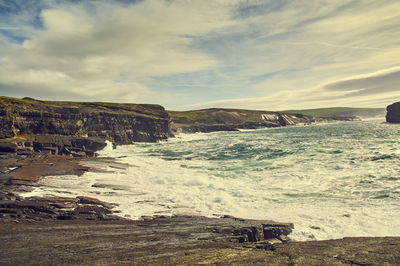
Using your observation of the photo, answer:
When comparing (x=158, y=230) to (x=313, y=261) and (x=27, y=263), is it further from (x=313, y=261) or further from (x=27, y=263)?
(x=313, y=261)

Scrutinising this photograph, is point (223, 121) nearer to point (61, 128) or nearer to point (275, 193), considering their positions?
point (61, 128)

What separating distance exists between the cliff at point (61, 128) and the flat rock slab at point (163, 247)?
25401 millimetres

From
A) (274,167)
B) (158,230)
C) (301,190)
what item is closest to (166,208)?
(158,230)

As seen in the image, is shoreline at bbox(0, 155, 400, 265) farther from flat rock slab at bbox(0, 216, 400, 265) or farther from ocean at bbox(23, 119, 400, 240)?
ocean at bbox(23, 119, 400, 240)

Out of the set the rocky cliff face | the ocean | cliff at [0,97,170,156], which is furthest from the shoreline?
the rocky cliff face

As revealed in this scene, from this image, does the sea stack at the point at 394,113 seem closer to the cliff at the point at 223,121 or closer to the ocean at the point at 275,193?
the cliff at the point at 223,121

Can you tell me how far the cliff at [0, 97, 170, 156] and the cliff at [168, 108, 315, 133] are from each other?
1317 inches

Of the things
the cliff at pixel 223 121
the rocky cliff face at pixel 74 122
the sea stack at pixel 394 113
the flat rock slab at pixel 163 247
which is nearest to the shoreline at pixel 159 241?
the flat rock slab at pixel 163 247

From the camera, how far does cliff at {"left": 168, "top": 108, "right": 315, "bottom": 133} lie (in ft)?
411

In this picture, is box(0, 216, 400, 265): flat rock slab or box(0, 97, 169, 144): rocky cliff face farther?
box(0, 97, 169, 144): rocky cliff face

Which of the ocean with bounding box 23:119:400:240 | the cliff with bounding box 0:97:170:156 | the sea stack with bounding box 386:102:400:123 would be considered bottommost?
the ocean with bounding box 23:119:400:240

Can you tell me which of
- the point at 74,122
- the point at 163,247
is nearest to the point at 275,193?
the point at 163,247

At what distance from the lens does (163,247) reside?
6984 millimetres

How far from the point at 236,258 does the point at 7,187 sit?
14151mm
